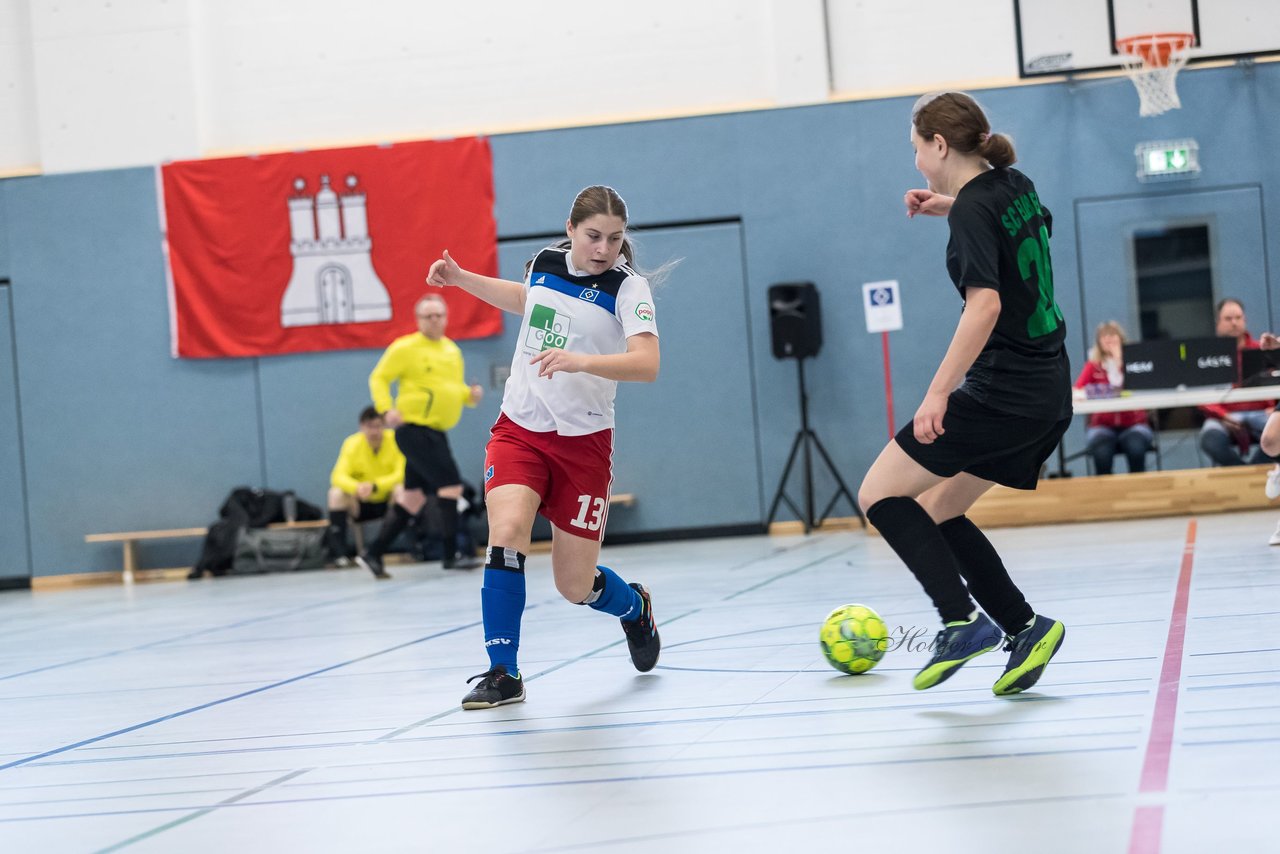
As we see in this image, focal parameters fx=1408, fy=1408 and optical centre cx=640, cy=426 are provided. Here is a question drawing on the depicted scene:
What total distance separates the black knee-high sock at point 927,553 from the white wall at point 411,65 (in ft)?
30.9

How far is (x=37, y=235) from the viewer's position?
1322cm

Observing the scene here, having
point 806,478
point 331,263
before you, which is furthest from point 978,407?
point 331,263

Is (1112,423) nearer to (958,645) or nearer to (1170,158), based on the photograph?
(1170,158)

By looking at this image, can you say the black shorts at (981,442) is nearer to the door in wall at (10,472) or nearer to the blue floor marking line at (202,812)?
the blue floor marking line at (202,812)

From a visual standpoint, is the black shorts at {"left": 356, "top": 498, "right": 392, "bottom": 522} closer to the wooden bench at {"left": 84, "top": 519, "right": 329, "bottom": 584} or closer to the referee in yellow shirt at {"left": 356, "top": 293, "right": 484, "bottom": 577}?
the wooden bench at {"left": 84, "top": 519, "right": 329, "bottom": 584}

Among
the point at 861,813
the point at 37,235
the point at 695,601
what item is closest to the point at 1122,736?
the point at 861,813

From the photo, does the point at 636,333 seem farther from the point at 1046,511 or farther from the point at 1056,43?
the point at 1056,43

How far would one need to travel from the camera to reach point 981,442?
3531 mm

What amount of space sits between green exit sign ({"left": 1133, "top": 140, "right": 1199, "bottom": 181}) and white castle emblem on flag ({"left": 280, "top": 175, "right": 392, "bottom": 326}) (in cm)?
680

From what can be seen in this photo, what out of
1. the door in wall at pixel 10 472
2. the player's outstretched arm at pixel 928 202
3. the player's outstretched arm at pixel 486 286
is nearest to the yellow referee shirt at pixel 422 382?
the door in wall at pixel 10 472

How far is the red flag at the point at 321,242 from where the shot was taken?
12.8 metres

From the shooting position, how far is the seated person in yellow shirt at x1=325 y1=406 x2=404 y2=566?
12.2 metres

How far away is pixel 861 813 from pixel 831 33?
36.0 ft

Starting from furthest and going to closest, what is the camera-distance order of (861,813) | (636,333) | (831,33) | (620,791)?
(831,33)
(636,333)
(620,791)
(861,813)
